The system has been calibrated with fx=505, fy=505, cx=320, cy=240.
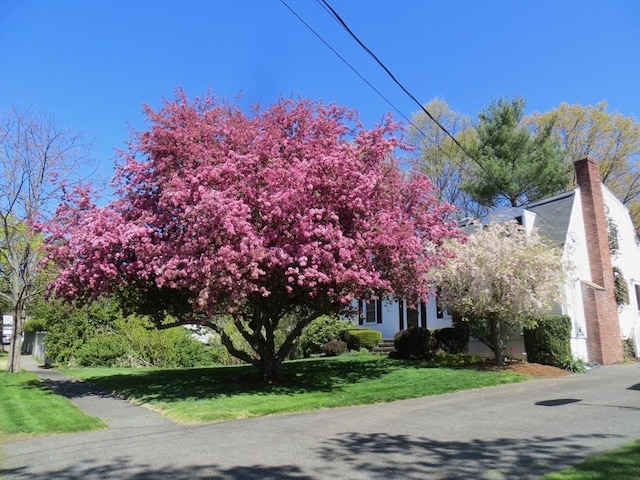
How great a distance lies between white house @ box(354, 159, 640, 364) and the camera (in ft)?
62.3

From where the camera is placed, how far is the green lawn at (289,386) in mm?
10141

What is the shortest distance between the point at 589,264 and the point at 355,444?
17.2 metres

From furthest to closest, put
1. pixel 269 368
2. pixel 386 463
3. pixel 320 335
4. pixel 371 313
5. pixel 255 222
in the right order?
1. pixel 371 313
2. pixel 320 335
3. pixel 269 368
4. pixel 255 222
5. pixel 386 463

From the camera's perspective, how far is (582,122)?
3334 centimetres

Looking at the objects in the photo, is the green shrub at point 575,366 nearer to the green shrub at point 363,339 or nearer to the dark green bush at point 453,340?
the dark green bush at point 453,340

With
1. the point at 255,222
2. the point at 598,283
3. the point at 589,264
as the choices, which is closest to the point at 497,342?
the point at 598,283

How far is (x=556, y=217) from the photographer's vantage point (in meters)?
20.5

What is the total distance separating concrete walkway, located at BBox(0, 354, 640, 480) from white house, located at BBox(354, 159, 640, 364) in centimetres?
834

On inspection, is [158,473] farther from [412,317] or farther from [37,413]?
[412,317]

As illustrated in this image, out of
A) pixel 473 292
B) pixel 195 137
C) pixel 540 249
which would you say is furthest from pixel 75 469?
pixel 540 249

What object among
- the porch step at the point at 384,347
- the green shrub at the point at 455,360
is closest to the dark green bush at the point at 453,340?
the green shrub at the point at 455,360

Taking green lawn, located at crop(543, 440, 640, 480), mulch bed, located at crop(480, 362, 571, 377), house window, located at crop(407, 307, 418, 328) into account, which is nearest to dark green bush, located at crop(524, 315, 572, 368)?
mulch bed, located at crop(480, 362, 571, 377)

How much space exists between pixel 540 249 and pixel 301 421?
10.4 meters

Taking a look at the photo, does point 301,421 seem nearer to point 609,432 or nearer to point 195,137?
point 609,432
